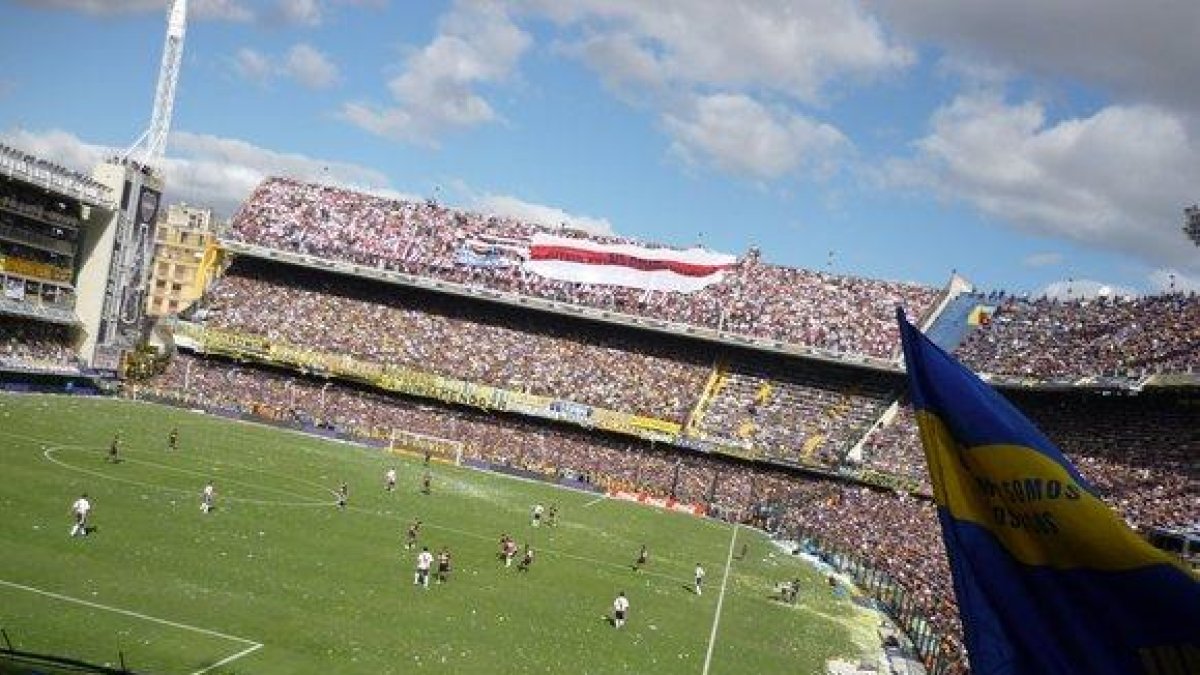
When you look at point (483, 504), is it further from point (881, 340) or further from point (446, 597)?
point (881, 340)

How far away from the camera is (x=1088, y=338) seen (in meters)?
67.2

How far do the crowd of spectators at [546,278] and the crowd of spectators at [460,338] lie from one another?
8.50ft

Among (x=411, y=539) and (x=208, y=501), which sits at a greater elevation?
(x=208, y=501)

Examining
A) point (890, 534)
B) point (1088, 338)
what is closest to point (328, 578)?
point (890, 534)

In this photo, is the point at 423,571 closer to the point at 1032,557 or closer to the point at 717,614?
the point at 717,614

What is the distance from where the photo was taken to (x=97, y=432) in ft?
177

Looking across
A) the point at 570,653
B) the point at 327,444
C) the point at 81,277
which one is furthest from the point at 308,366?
the point at 570,653

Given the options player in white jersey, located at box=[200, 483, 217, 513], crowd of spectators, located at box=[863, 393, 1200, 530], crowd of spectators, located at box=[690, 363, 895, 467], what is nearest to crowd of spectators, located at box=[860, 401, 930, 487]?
crowd of spectators, located at box=[863, 393, 1200, 530]

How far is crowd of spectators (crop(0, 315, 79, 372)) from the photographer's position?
222ft

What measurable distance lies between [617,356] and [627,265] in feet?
27.4

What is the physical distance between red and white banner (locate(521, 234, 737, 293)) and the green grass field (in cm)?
2963

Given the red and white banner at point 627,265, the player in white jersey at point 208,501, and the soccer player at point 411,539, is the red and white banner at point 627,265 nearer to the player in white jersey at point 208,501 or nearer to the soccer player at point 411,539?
the soccer player at point 411,539

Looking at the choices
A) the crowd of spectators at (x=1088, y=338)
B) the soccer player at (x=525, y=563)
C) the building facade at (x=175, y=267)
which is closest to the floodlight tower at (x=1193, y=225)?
the crowd of spectators at (x=1088, y=338)

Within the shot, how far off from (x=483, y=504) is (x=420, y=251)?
38.3 meters
